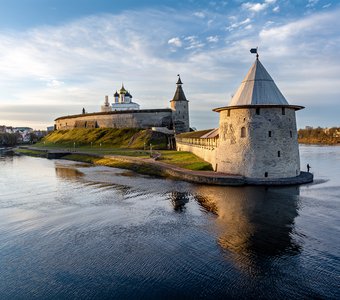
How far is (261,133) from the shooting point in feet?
65.7

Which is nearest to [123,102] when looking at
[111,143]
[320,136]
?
[111,143]

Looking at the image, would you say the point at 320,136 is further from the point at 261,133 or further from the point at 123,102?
the point at 261,133

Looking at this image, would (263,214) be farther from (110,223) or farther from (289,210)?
(110,223)

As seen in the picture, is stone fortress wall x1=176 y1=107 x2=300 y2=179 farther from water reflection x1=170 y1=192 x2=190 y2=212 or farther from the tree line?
the tree line

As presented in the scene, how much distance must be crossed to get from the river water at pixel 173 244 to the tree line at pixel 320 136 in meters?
73.0

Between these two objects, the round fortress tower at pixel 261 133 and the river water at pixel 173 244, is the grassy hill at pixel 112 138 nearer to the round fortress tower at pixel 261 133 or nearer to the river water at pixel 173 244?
the round fortress tower at pixel 261 133

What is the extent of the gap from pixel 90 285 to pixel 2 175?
75.6 feet

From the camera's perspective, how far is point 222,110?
22.0m

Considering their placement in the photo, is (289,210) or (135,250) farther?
(289,210)

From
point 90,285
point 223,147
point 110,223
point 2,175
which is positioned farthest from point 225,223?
point 2,175

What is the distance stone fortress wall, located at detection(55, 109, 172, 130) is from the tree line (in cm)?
4573

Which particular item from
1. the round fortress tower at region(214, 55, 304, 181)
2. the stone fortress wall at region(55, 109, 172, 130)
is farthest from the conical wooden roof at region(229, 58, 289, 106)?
the stone fortress wall at region(55, 109, 172, 130)

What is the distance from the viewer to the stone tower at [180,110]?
178 ft

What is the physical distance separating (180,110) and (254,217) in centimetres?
4243
